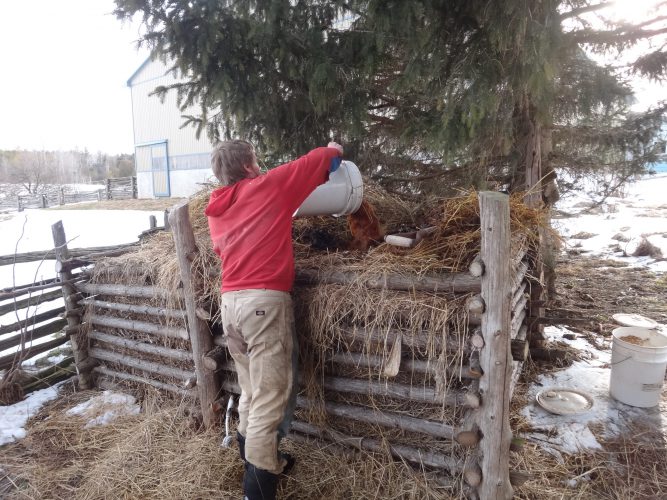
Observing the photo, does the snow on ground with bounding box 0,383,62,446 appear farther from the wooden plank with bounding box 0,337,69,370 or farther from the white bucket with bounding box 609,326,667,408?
the white bucket with bounding box 609,326,667,408

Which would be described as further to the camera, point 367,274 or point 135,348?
point 135,348

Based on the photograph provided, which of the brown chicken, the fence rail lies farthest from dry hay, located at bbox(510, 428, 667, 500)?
the fence rail

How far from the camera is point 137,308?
4.31 meters

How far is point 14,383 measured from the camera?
4559 millimetres

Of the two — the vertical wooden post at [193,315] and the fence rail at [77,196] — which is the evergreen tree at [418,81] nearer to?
the vertical wooden post at [193,315]

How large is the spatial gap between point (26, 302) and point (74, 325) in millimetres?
555

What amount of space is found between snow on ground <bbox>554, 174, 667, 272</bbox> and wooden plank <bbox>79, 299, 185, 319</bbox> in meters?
4.80

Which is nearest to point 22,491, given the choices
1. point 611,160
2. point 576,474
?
point 576,474

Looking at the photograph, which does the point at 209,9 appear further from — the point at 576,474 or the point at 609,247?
the point at 609,247

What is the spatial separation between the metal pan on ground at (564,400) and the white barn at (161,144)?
21.5m

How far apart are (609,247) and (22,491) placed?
1174 cm

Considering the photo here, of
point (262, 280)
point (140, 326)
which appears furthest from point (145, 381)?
point (262, 280)

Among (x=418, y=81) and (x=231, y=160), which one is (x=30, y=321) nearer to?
(x=231, y=160)

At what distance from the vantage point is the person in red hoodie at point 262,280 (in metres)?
2.58
